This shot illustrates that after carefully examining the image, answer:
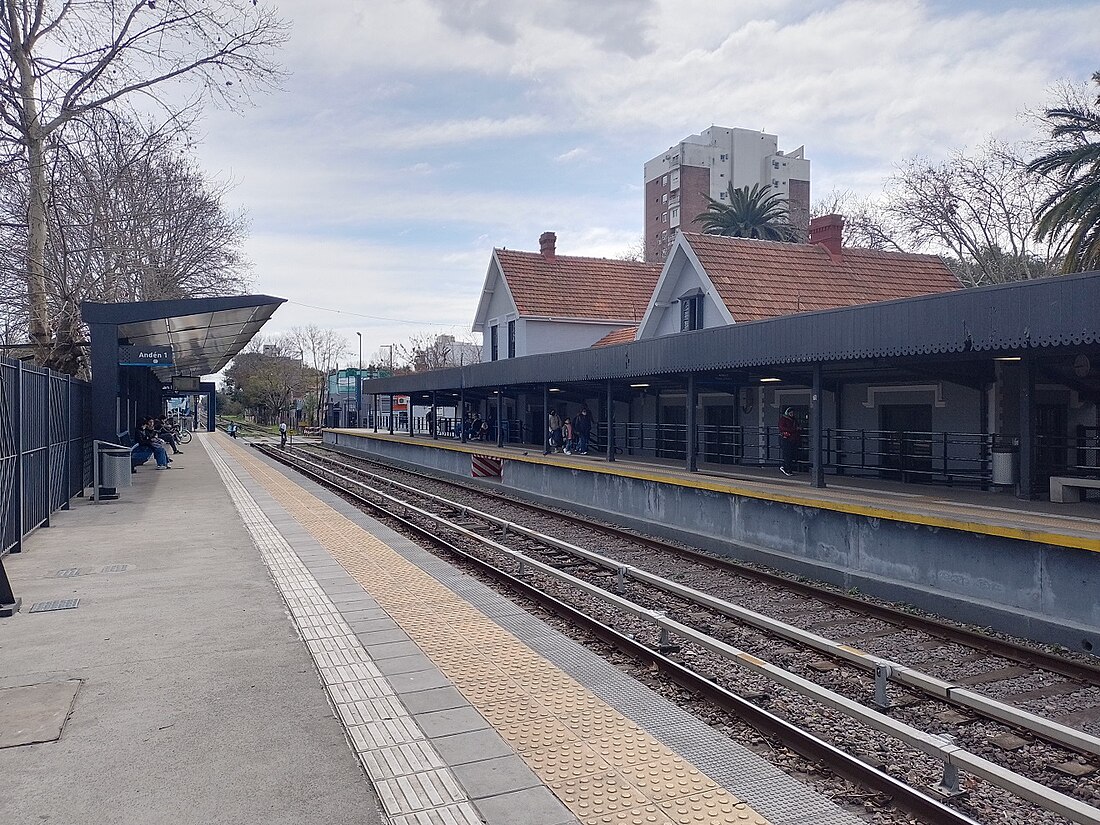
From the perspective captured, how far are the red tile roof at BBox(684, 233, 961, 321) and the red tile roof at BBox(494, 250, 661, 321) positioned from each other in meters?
8.54

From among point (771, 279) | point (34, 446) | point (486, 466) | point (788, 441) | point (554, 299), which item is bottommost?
point (486, 466)

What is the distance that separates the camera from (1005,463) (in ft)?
39.2

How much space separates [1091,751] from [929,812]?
4.11 ft

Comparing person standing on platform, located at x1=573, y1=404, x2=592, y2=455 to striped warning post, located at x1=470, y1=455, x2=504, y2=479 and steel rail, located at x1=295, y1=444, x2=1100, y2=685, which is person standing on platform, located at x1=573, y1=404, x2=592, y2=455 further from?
steel rail, located at x1=295, y1=444, x2=1100, y2=685

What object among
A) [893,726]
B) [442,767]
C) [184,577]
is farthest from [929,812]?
[184,577]

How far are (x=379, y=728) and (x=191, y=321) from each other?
59.2 ft

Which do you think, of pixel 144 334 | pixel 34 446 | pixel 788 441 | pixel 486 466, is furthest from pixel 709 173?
pixel 34 446

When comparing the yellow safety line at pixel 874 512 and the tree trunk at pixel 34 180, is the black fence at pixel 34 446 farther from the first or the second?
the yellow safety line at pixel 874 512

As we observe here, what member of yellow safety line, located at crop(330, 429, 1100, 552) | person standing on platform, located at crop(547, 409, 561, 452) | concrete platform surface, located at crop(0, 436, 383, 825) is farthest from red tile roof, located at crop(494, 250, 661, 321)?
concrete platform surface, located at crop(0, 436, 383, 825)

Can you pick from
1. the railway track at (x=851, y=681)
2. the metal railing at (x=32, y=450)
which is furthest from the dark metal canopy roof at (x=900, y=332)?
the metal railing at (x=32, y=450)

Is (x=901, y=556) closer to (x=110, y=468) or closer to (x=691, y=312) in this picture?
(x=691, y=312)

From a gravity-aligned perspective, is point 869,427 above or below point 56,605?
above

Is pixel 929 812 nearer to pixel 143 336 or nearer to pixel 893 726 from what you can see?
pixel 893 726

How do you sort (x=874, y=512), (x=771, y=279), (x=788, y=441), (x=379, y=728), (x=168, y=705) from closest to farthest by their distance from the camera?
1. (x=379, y=728)
2. (x=168, y=705)
3. (x=874, y=512)
4. (x=788, y=441)
5. (x=771, y=279)
